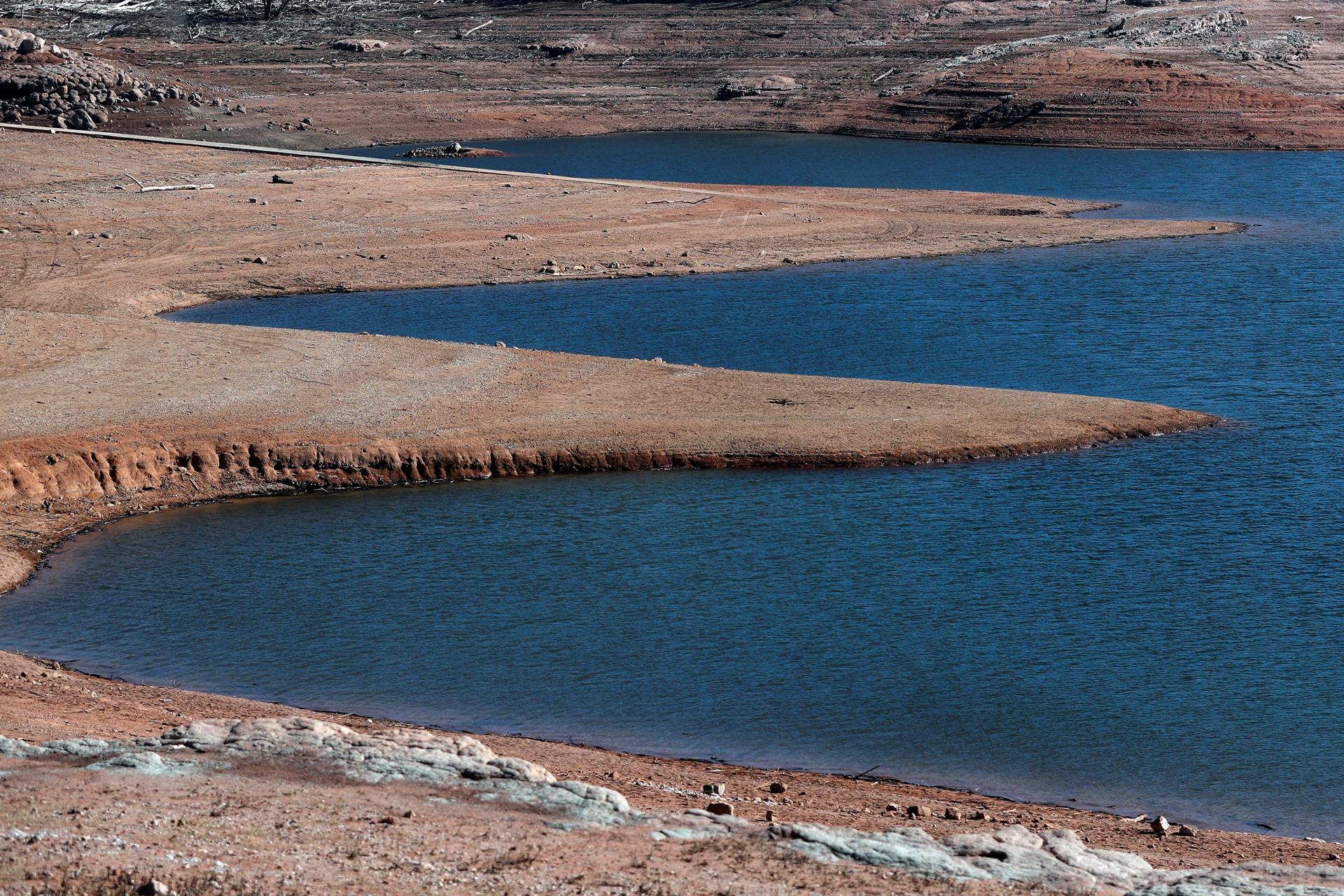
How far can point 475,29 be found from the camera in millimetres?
127438

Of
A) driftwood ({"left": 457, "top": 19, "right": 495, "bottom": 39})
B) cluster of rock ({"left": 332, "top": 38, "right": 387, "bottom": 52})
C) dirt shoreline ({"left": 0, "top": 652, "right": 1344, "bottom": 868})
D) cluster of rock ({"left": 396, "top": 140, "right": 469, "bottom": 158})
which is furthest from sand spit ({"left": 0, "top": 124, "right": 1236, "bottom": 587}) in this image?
driftwood ({"left": 457, "top": 19, "right": 495, "bottom": 39})

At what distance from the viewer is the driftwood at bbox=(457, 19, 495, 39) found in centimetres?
12588

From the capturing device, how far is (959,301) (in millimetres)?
55156

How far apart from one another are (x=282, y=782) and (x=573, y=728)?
674 cm

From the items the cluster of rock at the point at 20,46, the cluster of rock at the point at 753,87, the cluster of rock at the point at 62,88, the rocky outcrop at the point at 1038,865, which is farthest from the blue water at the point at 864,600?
the cluster of rock at the point at 753,87

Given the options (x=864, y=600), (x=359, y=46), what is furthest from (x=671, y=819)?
(x=359, y=46)

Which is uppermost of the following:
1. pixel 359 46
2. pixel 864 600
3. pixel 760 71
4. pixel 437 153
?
pixel 359 46

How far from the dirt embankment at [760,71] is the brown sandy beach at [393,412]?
76.7 feet

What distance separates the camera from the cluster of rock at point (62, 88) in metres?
85.7

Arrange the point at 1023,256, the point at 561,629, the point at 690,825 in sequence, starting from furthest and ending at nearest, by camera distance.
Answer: the point at 1023,256 → the point at 561,629 → the point at 690,825

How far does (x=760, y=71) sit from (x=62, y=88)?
4837 centimetres

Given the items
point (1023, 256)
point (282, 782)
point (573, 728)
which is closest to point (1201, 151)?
point (1023, 256)

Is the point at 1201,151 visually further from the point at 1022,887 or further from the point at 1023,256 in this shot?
the point at 1022,887

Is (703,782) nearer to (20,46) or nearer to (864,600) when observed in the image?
(864,600)
